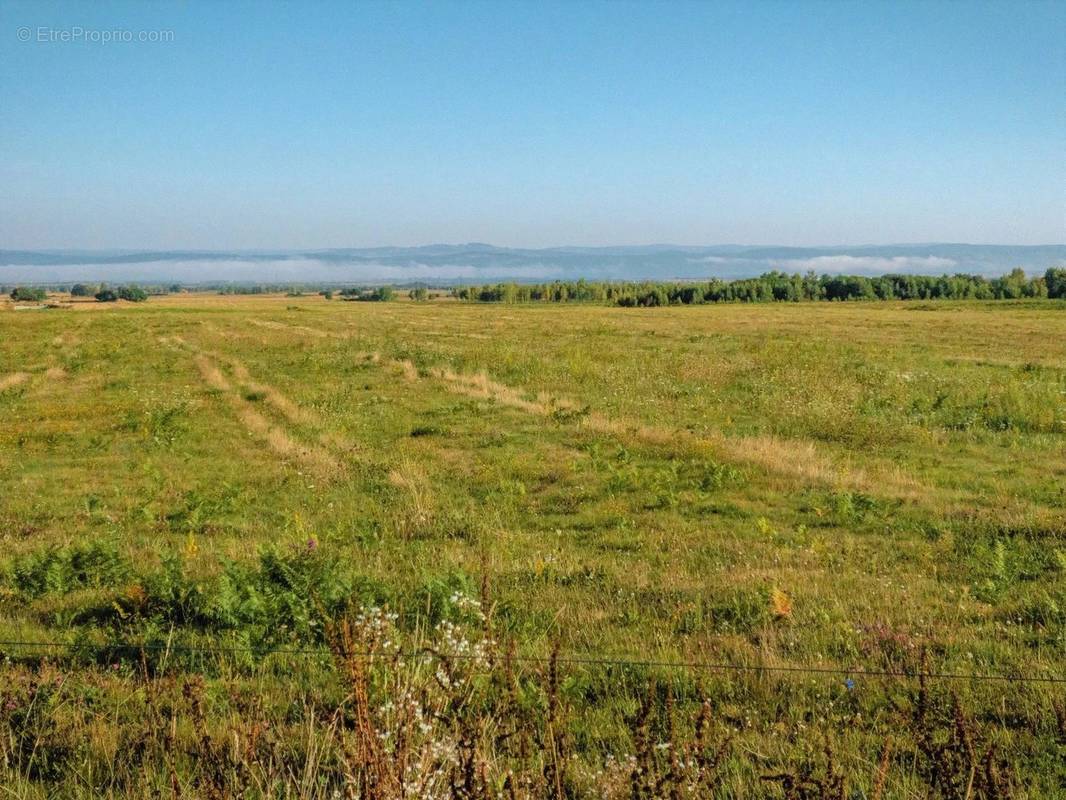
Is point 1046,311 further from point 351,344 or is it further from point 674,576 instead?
point 674,576

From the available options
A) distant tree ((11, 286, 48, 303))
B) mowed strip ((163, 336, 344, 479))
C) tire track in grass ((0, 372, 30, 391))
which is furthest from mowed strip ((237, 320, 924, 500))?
distant tree ((11, 286, 48, 303))

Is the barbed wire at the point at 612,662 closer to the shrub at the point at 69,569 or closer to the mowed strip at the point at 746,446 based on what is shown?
the shrub at the point at 69,569

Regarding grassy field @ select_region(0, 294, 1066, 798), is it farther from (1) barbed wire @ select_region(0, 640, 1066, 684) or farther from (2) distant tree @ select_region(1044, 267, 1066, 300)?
(2) distant tree @ select_region(1044, 267, 1066, 300)

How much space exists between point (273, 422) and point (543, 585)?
49.4 feet

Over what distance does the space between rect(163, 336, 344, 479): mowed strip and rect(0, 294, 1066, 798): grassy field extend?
0.17 metres

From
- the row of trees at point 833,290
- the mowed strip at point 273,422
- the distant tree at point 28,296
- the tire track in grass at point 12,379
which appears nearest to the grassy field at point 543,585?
the mowed strip at point 273,422

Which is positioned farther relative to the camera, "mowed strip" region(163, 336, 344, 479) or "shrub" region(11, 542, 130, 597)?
"mowed strip" region(163, 336, 344, 479)

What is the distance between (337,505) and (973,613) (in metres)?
9.37

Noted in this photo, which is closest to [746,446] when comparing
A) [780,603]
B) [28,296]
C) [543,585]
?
[780,603]

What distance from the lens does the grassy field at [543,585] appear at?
4.54 meters

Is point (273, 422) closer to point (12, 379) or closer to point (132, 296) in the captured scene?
point (12, 379)

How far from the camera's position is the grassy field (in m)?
4.54

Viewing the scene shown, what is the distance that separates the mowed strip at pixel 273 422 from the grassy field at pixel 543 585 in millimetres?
171

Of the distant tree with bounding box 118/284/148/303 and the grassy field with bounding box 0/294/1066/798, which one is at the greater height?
the distant tree with bounding box 118/284/148/303
